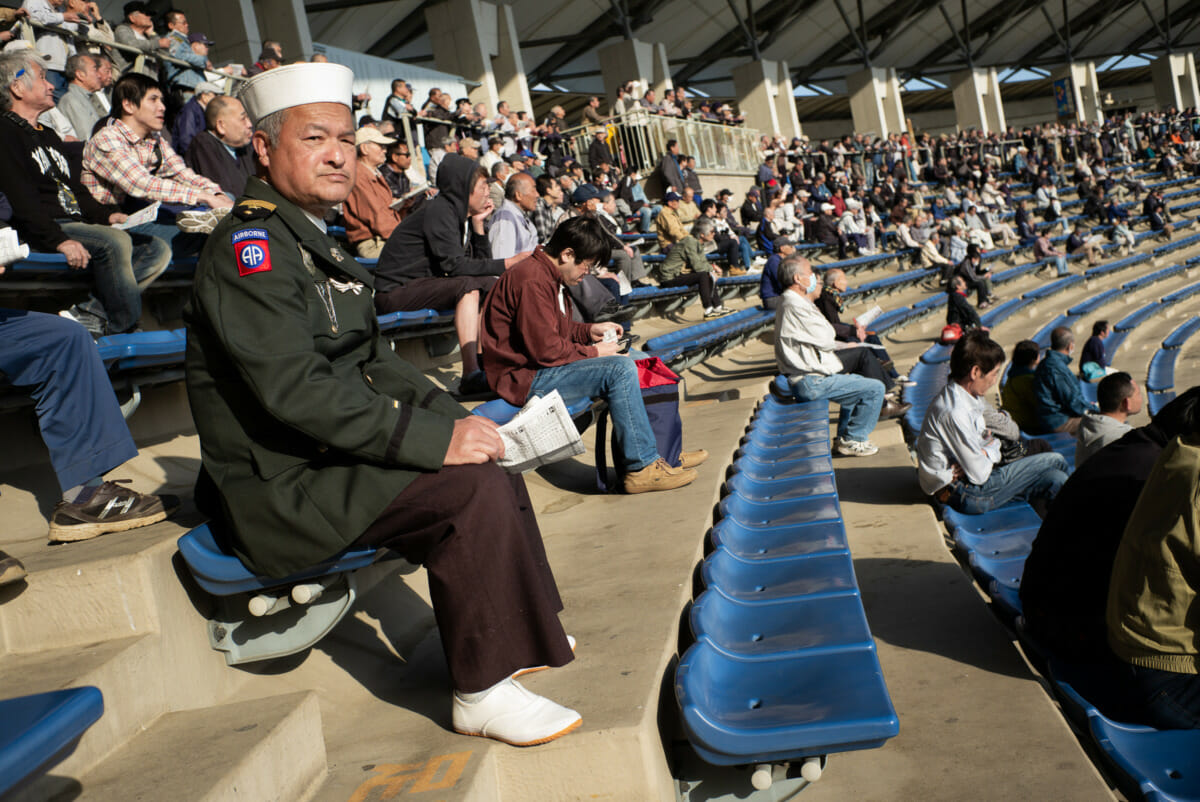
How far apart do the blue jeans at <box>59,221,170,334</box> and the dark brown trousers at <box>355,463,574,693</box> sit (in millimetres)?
2371

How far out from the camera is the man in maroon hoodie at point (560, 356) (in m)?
3.90

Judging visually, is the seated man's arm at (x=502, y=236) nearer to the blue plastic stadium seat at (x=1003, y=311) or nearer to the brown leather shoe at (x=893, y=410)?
the brown leather shoe at (x=893, y=410)

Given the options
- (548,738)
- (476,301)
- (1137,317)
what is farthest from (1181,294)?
(548,738)

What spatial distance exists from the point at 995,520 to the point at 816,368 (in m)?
1.95

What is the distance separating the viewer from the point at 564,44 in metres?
26.4

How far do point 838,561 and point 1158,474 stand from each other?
37.6 inches

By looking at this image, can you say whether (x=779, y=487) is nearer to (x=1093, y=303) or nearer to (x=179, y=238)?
(x=179, y=238)

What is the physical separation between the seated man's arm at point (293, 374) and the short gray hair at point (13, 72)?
243cm

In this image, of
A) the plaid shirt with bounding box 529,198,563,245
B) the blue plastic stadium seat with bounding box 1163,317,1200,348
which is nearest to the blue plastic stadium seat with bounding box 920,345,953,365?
the blue plastic stadium seat with bounding box 1163,317,1200,348

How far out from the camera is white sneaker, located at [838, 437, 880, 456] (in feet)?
19.4

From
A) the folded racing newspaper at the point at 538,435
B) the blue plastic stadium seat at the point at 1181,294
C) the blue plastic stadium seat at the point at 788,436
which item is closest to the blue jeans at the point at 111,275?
the folded racing newspaper at the point at 538,435

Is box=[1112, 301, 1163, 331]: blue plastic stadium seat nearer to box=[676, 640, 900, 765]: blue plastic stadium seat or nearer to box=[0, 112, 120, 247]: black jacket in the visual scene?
box=[676, 640, 900, 765]: blue plastic stadium seat

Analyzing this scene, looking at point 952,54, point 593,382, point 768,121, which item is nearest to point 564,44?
point 768,121

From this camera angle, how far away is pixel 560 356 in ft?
13.0
